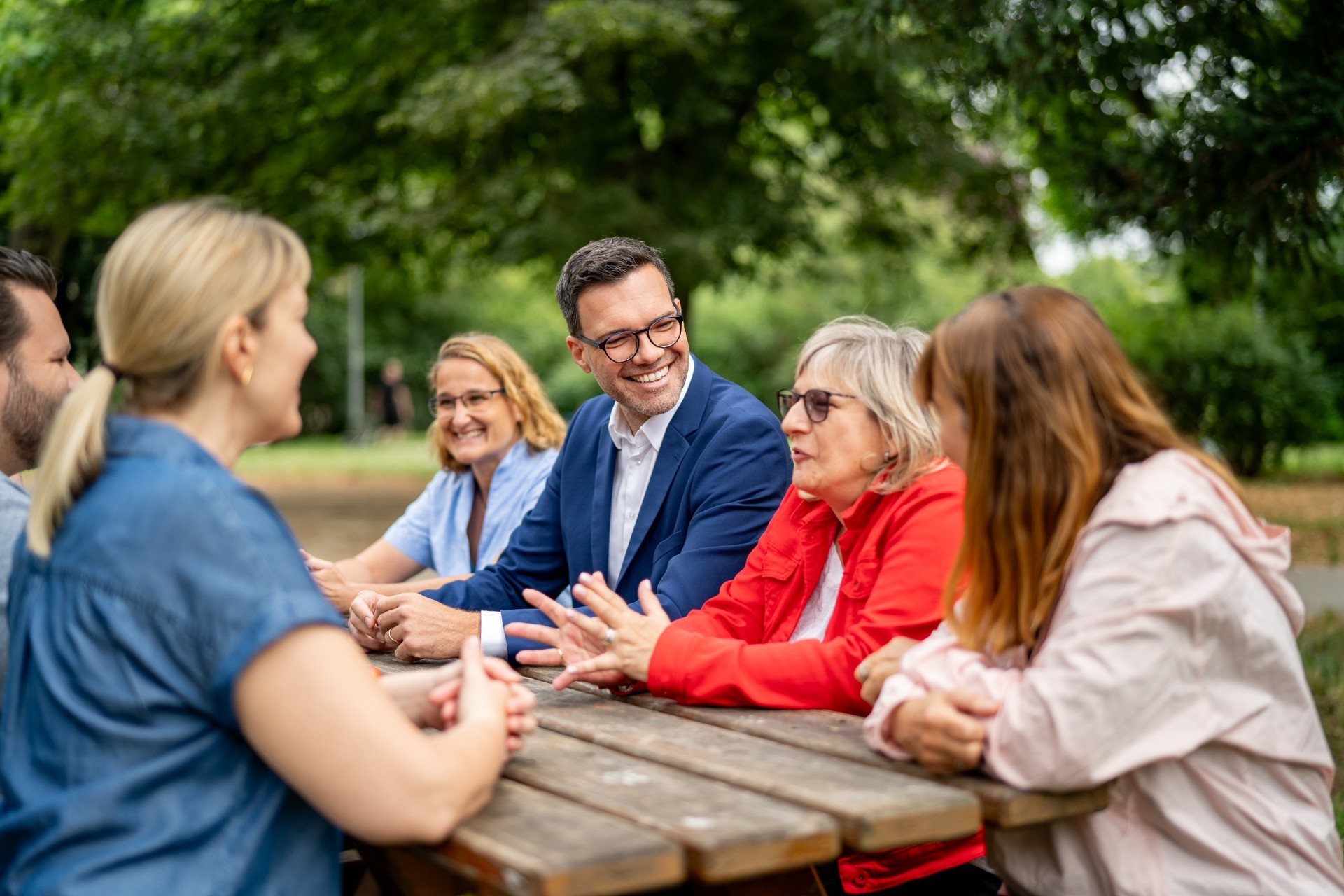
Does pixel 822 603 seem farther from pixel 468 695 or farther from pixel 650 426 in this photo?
pixel 468 695

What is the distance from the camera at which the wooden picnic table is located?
1686 millimetres

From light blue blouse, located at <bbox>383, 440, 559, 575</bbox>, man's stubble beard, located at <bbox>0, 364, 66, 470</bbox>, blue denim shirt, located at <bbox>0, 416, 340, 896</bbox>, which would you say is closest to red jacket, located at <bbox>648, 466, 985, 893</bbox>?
blue denim shirt, located at <bbox>0, 416, 340, 896</bbox>

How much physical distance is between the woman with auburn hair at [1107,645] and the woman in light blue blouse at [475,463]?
2761mm

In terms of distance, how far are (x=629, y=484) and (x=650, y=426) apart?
0.19m

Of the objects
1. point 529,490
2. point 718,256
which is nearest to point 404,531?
point 529,490

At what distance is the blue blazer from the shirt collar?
2 centimetres

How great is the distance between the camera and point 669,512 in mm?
3553

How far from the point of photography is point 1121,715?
6.34 feet

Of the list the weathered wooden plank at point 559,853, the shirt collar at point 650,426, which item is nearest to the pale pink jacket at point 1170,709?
the weathered wooden plank at point 559,853

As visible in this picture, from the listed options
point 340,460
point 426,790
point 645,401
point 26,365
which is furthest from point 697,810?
point 340,460

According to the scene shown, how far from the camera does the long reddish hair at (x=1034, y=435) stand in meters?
2.08

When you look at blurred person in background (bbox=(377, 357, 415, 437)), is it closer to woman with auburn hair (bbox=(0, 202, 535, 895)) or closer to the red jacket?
the red jacket

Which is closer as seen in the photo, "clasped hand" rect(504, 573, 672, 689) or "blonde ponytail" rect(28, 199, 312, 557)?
"blonde ponytail" rect(28, 199, 312, 557)

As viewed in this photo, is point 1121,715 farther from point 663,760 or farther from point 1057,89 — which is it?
point 1057,89
